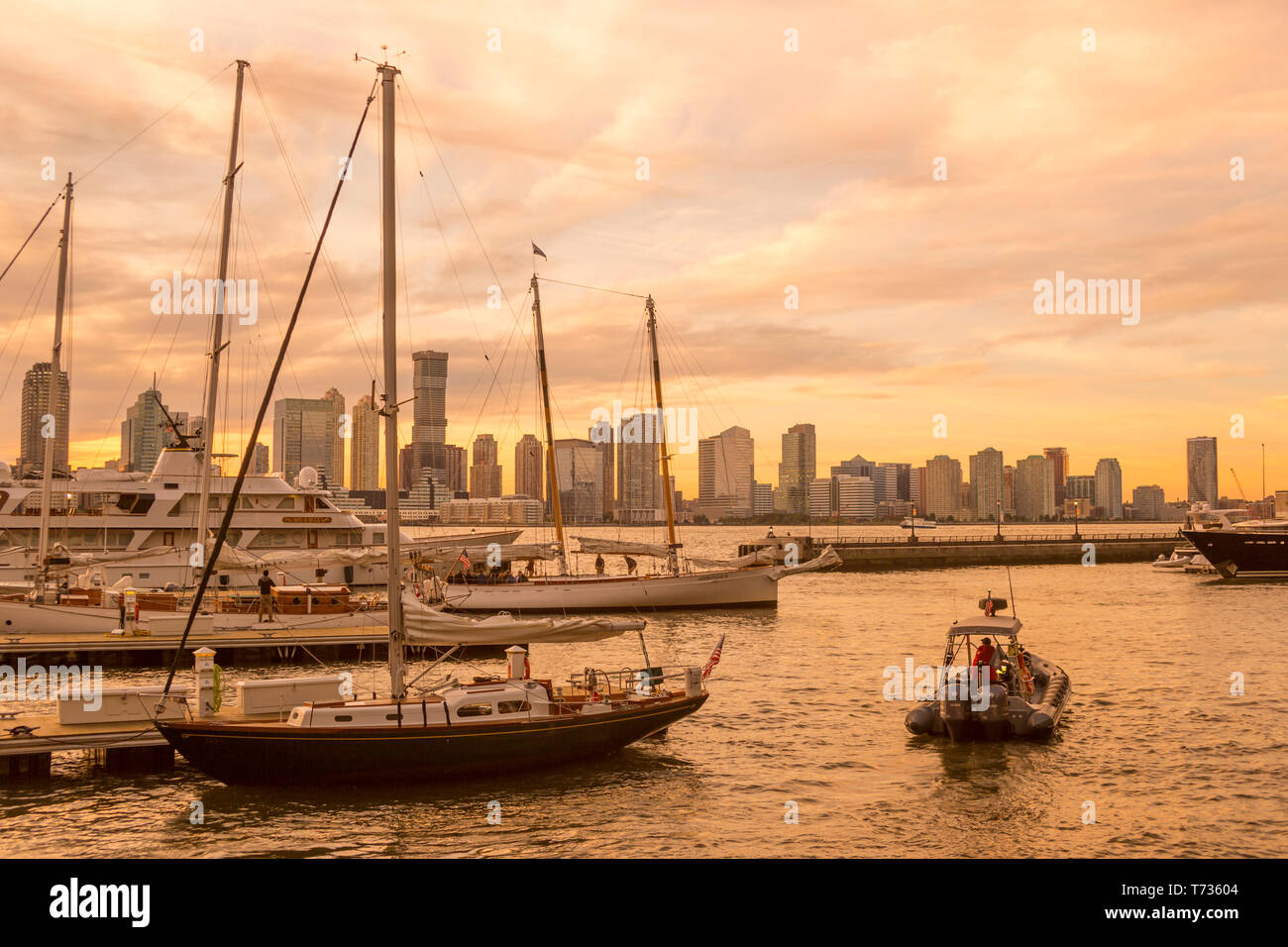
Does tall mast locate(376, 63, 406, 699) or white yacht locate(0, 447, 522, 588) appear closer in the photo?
tall mast locate(376, 63, 406, 699)

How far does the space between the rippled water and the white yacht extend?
2387 cm

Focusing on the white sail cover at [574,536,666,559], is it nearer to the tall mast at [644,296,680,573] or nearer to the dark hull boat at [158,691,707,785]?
the tall mast at [644,296,680,573]

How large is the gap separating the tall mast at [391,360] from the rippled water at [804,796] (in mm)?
3265

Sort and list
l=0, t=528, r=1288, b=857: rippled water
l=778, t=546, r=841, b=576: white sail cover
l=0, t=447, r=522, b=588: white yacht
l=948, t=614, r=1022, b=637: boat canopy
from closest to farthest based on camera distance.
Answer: l=0, t=528, r=1288, b=857: rippled water
l=948, t=614, r=1022, b=637: boat canopy
l=0, t=447, r=522, b=588: white yacht
l=778, t=546, r=841, b=576: white sail cover

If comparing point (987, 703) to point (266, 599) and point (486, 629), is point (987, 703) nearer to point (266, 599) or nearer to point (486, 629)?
point (486, 629)

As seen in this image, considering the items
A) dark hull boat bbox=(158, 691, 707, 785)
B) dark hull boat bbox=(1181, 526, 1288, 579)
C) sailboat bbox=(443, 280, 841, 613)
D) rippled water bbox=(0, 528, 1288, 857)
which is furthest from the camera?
dark hull boat bbox=(1181, 526, 1288, 579)

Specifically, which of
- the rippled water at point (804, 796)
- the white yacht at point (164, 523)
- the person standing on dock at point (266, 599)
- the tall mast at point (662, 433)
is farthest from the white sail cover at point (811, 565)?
the person standing on dock at point (266, 599)

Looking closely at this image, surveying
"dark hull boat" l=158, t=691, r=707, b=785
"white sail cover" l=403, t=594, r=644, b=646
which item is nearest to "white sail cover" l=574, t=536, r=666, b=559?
"white sail cover" l=403, t=594, r=644, b=646

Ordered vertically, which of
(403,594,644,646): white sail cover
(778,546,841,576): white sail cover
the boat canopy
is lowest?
(778,546,841,576): white sail cover

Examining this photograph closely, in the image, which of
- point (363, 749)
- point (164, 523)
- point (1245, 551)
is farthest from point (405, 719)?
point (1245, 551)

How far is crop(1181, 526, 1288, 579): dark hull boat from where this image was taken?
8119 centimetres

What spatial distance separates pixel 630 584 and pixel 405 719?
39.2 meters

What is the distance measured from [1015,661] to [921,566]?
79.6 m

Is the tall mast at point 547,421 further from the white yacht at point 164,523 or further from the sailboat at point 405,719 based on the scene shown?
the sailboat at point 405,719
